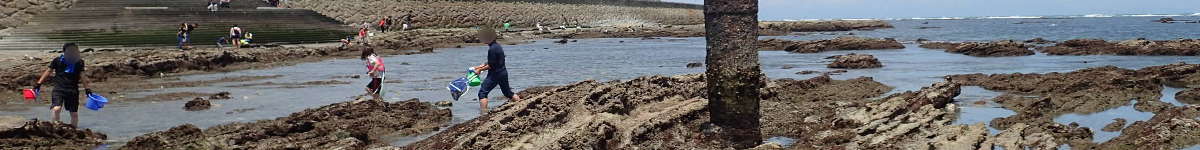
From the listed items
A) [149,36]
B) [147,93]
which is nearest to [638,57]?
[149,36]

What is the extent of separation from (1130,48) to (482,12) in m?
38.1

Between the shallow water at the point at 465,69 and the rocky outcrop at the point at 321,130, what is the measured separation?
42cm

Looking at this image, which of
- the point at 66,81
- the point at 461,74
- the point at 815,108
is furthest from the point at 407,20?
the point at 815,108

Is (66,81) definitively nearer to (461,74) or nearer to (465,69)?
(461,74)

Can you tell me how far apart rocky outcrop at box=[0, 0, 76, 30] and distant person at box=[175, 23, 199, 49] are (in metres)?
4.86

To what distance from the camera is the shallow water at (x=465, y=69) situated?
39.9ft

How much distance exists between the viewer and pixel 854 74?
1956cm

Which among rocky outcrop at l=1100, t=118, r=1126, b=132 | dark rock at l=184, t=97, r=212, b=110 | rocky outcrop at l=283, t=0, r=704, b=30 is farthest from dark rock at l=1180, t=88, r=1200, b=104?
rocky outcrop at l=283, t=0, r=704, b=30

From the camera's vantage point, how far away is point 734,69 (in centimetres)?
785

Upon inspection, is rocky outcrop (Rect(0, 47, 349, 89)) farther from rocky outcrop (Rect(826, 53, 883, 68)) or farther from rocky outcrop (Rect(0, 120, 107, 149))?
rocky outcrop (Rect(826, 53, 883, 68))

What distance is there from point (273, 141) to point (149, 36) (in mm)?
23314

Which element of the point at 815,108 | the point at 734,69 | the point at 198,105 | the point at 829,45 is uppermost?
the point at 734,69

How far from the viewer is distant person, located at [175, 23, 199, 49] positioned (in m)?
27.8

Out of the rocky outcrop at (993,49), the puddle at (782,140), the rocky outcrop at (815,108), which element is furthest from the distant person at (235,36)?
the puddle at (782,140)
